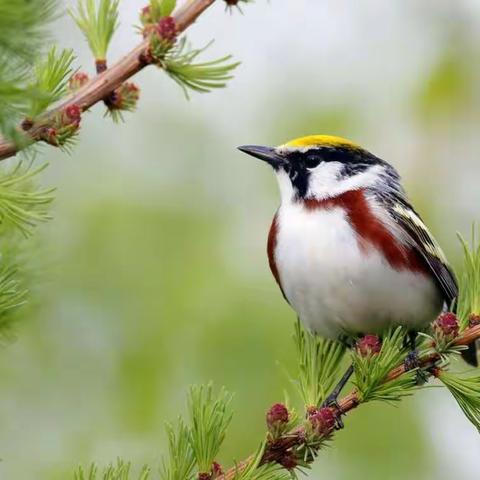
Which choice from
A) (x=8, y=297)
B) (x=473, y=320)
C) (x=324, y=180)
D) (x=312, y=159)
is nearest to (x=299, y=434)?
(x=473, y=320)

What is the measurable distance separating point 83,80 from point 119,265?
3136mm

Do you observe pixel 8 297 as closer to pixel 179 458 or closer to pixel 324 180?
pixel 179 458

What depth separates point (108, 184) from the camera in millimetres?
5570

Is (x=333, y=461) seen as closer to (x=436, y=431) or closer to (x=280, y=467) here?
(x=436, y=431)

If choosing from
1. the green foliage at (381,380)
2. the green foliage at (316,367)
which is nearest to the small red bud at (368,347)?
the green foliage at (381,380)

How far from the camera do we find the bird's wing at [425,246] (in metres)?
3.34

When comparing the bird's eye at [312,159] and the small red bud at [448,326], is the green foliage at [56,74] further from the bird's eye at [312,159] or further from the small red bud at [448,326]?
the bird's eye at [312,159]

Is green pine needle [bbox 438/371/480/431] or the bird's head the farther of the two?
the bird's head

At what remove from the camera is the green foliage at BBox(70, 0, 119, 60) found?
2.19 meters

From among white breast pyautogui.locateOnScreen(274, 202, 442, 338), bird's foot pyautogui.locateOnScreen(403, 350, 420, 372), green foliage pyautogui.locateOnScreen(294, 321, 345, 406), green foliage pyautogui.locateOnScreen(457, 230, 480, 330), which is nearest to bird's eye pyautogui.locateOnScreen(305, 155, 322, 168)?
white breast pyautogui.locateOnScreen(274, 202, 442, 338)

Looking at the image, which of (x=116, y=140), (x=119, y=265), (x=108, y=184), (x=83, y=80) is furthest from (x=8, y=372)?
(x=83, y=80)

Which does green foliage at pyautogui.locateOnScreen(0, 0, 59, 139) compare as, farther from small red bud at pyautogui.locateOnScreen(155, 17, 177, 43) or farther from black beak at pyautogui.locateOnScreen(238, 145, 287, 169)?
black beak at pyautogui.locateOnScreen(238, 145, 287, 169)

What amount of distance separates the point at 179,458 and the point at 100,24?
88 cm

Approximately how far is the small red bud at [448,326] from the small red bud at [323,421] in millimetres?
287
